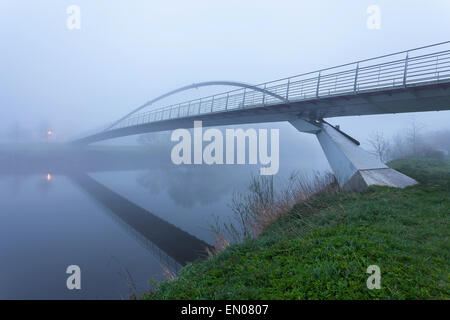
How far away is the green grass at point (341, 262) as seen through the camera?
2.80 metres

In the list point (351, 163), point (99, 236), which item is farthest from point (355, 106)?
point (99, 236)

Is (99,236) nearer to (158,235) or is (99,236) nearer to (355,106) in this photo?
(158,235)

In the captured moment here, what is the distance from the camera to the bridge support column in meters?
8.73

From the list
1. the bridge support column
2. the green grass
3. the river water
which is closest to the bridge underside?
the bridge support column

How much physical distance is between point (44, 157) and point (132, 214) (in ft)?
137

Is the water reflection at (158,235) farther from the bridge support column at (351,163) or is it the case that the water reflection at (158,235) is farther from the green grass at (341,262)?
the bridge support column at (351,163)

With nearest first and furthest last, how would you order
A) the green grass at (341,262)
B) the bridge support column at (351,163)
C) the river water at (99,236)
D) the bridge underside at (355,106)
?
the green grass at (341,262) → the river water at (99,236) → the bridge underside at (355,106) → the bridge support column at (351,163)

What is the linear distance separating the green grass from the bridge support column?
9.25 feet

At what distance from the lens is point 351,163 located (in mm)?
9562

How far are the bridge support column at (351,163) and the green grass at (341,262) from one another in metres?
2.82

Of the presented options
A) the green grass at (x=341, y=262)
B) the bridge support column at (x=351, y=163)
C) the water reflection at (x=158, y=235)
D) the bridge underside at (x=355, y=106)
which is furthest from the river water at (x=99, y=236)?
the bridge underside at (x=355, y=106)

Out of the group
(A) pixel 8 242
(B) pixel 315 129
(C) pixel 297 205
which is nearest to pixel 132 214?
(A) pixel 8 242

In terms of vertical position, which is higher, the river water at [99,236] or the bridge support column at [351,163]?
the bridge support column at [351,163]
